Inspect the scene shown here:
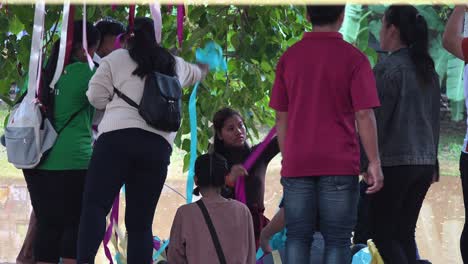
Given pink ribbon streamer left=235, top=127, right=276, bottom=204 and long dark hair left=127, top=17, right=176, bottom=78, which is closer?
long dark hair left=127, top=17, right=176, bottom=78

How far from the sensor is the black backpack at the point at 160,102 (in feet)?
12.4

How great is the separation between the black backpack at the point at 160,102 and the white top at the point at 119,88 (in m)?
0.02

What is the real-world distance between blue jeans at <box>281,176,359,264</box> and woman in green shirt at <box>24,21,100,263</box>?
1104mm

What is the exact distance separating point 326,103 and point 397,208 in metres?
0.79

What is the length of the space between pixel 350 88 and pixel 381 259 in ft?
3.21

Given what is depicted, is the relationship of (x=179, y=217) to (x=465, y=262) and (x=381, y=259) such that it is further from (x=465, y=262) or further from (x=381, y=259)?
(x=465, y=262)

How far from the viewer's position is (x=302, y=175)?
3361 millimetres

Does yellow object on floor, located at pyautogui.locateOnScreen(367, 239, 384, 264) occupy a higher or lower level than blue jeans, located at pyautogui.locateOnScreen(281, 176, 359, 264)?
lower

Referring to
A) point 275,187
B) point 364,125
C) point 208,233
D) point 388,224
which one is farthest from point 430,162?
point 275,187

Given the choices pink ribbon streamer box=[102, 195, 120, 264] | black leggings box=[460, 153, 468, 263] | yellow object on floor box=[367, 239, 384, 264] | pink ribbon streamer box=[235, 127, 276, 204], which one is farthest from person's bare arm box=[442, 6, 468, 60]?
pink ribbon streamer box=[102, 195, 120, 264]

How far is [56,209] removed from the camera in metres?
4.14

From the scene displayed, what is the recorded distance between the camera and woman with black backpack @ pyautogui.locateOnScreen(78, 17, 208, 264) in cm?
382

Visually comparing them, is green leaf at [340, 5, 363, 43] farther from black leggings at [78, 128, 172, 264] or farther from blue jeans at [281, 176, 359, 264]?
blue jeans at [281, 176, 359, 264]

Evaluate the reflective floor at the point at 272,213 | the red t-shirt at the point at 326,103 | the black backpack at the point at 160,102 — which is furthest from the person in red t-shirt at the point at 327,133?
the reflective floor at the point at 272,213
